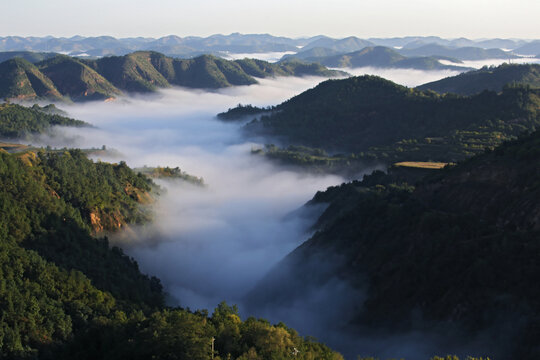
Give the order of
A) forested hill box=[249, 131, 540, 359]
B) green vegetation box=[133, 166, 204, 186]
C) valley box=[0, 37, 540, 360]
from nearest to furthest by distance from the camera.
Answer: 1. valley box=[0, 37, 540, 360]
2. forested hill box=[249, 131, 540, 359]
3. green vegetation box=[133, 166, 204, 186]

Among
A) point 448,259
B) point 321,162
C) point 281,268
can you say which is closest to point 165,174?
point 321,162

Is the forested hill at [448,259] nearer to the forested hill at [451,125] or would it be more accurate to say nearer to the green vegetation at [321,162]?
the forested hill at [451,125]

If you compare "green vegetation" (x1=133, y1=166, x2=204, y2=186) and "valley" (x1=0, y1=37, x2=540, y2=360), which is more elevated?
"valley" (x1=0, y1=37, x2=540, y2=360)

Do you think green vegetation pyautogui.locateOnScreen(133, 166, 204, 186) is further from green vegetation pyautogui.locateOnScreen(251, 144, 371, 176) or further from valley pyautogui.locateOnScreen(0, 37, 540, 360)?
green vegetation pyautogui.locateOnScreen(251, 144, 371, 176)

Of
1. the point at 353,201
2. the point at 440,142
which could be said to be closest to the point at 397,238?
the point at 353,201

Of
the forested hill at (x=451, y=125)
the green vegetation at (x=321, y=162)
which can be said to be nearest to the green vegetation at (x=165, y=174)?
the green vegetation at (x=321, y=162)

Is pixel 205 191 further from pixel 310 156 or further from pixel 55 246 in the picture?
pixel 55 246

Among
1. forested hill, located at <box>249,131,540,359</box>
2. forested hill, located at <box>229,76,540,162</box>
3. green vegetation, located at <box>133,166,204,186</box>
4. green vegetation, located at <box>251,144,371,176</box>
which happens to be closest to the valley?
forested hill, located at <box>249,131,540,359</box>
